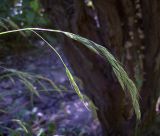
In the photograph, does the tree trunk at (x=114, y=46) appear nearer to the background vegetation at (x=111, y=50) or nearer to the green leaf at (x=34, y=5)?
the background vegetation at (x=111, y=50)

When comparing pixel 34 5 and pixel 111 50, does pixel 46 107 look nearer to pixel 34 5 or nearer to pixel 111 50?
pixel 34 5

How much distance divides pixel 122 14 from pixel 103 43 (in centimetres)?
15

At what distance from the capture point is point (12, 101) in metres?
2.79

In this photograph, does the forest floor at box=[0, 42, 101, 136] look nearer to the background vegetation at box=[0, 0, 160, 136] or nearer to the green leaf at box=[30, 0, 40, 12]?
the background vegetation at box=[0, 0, 160, 136]

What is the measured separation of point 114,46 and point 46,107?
1035 mm

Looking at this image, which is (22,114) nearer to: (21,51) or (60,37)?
(60,37)

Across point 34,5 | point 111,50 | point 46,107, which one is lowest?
point 46,107

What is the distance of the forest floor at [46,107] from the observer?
7.48 feet

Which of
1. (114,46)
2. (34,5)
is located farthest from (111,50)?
(34,5)

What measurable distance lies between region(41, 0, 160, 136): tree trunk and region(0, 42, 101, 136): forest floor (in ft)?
0.64

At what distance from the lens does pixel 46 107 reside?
8.90ft

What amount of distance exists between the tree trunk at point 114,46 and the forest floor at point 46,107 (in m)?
0.19

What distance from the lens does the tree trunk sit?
1.77 m

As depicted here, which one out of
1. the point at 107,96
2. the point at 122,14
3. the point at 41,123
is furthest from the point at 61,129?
the point at 122,14
